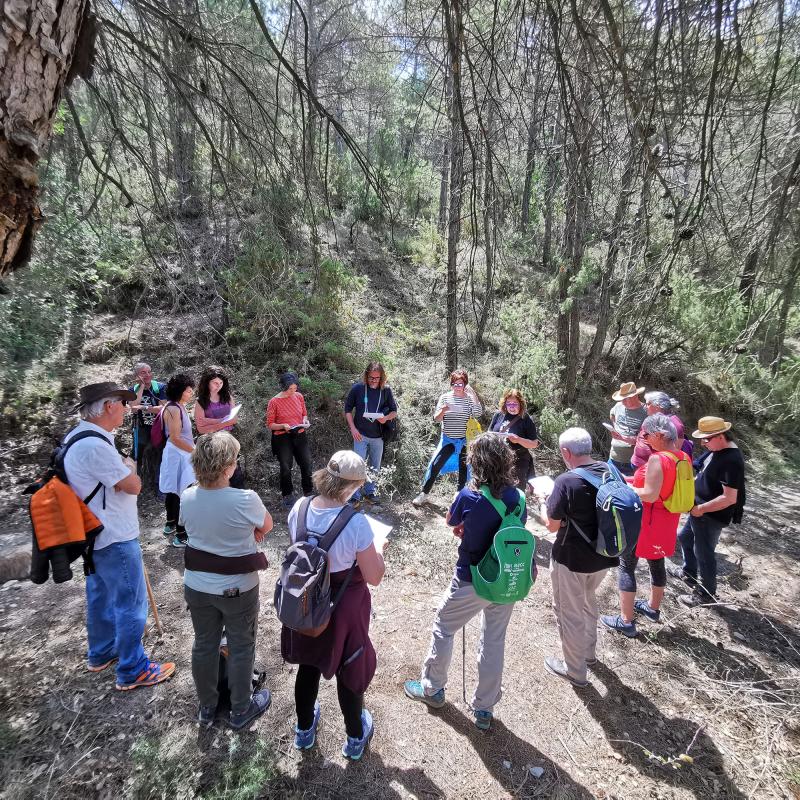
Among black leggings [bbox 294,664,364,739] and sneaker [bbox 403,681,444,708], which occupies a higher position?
black leggings [bbox 294,664,364,739]

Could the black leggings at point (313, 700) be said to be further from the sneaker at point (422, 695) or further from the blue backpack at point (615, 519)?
the blue backpack at point (615, 519)

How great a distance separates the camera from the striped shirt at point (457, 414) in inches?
213

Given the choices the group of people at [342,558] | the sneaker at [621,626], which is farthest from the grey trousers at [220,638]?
the sneaker at [621,626]

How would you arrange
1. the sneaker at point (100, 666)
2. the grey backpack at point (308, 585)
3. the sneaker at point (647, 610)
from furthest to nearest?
the sneaker at point (647, 610) < the sneaker at point (100, 666) < the grey backpack at point (308, 585)

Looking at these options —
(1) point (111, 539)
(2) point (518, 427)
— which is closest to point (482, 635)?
(1) point (111, 539)

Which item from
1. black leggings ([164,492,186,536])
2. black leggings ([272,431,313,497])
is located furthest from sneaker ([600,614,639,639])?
black leggings ([164,492,186,536])

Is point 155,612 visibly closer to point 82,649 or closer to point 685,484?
point 82,649

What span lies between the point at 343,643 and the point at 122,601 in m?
1.48

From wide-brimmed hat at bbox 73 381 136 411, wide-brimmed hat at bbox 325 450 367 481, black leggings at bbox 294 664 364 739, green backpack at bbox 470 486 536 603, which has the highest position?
wide-brimmed hat at bbox 73 381 136 411

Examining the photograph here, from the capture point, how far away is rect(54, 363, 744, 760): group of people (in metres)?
2.21

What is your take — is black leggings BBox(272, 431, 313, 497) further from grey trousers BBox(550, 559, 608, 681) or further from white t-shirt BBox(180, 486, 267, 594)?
grey trousers BBox(550, 559, 608, 681)

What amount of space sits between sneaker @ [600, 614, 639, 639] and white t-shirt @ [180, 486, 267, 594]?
10.1 ft

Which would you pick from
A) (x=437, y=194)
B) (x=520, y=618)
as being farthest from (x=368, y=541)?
(x=437, y=194)

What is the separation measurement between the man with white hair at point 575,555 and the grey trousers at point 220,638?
189 centimetres
